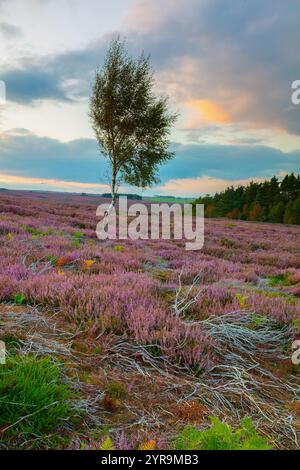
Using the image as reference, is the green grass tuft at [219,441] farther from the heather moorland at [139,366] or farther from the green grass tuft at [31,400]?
the green grass tuft at [31,400]

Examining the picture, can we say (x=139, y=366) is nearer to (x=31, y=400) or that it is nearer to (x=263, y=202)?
(x=31, y=400)

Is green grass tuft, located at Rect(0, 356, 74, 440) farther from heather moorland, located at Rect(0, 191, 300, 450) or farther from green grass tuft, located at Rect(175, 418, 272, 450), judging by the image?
green grass tuft, located at Rect(175, 418, 272, 450)

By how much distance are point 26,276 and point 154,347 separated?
2.93 m

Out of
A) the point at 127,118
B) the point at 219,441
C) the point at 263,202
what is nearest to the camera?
the point at 219,441

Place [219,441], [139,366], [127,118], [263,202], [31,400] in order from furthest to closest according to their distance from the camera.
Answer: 1. [263,202]
2. [127,118]
3. [139,366]
4. [31,400]
5. [219,441]

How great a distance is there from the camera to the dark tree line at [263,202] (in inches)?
2458

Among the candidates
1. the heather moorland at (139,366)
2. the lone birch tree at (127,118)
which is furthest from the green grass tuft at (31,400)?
the lone birch tree at (127,118)

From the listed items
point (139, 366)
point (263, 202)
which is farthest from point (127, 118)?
point (263, 202)

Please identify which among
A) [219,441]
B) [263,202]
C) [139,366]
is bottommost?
[139,366]

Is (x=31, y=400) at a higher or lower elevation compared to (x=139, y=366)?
higher

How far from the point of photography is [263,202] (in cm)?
6794

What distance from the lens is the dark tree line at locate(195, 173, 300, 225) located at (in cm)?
6243
